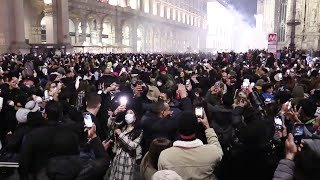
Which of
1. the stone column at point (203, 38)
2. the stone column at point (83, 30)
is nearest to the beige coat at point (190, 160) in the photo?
the stone column at point (83, 30)

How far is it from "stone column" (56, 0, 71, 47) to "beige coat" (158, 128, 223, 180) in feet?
112

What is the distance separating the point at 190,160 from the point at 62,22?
1383 inches

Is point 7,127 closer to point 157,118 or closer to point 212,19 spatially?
point 157,118

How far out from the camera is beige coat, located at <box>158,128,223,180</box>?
3.58 metres

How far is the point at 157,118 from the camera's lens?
5516 mm

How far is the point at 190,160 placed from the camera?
3.60 m

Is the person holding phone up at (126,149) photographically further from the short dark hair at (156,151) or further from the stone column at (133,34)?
the stone column at (133,34)

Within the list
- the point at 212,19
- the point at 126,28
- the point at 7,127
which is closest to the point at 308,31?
the point at 126,28

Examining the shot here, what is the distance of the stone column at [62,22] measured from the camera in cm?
3622

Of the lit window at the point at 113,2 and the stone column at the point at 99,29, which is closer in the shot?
the stone column at the point at 99,29

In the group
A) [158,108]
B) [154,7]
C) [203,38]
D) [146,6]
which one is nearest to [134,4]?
[146,6]

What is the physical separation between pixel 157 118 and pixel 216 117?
3.01 feet

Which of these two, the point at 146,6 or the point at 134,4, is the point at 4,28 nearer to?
the point at 134,4

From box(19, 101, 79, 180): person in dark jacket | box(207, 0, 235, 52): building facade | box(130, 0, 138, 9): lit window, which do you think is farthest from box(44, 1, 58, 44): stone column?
box(207, 0, 235, 52): building facade
